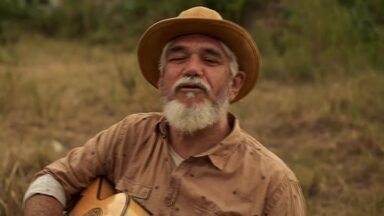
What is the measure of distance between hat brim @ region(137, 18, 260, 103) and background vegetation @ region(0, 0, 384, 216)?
1.46 m

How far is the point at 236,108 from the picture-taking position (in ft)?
24.6

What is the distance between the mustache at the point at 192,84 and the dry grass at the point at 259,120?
1675mm

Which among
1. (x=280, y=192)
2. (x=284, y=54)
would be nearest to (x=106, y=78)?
(x=284, y=54)

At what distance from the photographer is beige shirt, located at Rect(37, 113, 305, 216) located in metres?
3.33

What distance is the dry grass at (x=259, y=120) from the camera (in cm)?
562

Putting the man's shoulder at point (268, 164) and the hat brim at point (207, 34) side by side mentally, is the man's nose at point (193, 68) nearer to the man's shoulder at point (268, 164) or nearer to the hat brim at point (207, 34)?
the hat brim at point (207, 34)

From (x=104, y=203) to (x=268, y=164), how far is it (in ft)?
2.21

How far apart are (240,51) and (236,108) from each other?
12.9ft

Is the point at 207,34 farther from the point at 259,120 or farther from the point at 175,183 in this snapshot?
the point at 259,120

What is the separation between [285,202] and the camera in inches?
130

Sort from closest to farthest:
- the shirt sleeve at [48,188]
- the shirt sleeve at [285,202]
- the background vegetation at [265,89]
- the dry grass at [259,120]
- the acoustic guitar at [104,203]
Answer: the shirt sleeve at [285,202] < the acoustic guitar at [104,203] < the shirt sleeve at [48,188] < the dry grass at [259,120] < the background vegetation at [265,89]

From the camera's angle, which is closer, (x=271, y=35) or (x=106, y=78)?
(x=106, y=78)

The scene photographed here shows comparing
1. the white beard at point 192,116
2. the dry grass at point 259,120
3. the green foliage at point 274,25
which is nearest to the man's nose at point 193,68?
the white beard at point 192,116

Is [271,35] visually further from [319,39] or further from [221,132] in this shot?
[221,132]
